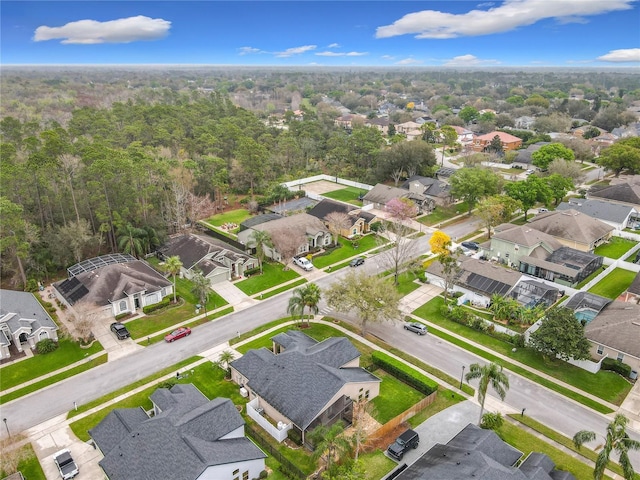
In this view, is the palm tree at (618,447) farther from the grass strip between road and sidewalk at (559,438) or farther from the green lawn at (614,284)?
the green lawn at (614,284)

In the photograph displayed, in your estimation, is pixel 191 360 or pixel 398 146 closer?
pixel 191 360

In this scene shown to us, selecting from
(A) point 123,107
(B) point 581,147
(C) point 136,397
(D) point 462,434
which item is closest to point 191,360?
(C) point 136,397

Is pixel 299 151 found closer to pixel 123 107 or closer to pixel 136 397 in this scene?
pixel 123 107

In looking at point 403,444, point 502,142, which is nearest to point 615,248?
point 403,444

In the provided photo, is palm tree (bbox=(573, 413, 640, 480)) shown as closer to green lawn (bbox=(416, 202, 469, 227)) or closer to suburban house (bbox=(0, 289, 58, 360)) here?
suburban house (bbox=(0, 289, 58, 360))

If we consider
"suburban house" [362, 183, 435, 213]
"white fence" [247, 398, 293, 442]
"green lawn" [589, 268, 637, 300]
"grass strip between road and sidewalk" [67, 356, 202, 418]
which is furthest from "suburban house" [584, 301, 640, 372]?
"suburban house" [362, 183, 435, 213]
